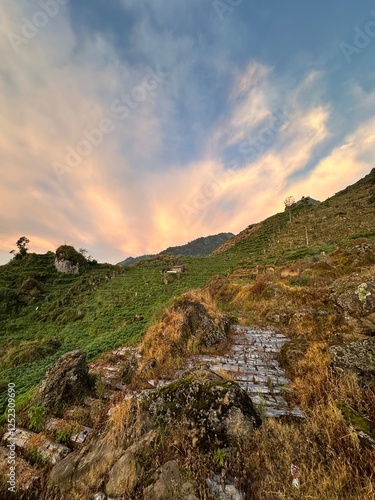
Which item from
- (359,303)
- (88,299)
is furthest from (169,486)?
(88,299)

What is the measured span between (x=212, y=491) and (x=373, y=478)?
1.92 meters

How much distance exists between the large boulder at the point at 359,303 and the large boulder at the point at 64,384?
27.3ft

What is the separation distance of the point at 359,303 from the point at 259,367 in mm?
3808

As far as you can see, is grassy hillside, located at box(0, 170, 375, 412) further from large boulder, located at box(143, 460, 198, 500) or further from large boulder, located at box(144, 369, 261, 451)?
large boulder, located at box(143, 460, 198, 500)

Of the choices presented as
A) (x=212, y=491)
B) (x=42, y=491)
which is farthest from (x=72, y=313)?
(x=212, y=491)

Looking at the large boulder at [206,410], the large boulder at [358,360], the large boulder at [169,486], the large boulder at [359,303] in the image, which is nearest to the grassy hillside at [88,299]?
the large boulder at [206,410]

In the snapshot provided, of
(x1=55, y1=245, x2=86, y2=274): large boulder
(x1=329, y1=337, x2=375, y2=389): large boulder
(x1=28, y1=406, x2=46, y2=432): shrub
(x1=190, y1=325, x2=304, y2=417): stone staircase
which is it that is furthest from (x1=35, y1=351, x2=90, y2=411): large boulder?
(x1=55, y1=245, x2=86, y2=274): large boulder

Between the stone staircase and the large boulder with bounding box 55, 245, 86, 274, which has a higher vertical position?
the large boulder with bounding box 55, 245, 86, 274

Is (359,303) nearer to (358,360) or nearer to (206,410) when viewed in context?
(358,360)

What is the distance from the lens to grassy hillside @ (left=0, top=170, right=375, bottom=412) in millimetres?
14445

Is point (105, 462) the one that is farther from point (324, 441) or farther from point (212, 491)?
point (324, 441)

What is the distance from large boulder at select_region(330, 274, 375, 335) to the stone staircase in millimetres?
2364

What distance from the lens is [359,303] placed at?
704cm

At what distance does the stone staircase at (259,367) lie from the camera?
4.77 metres
